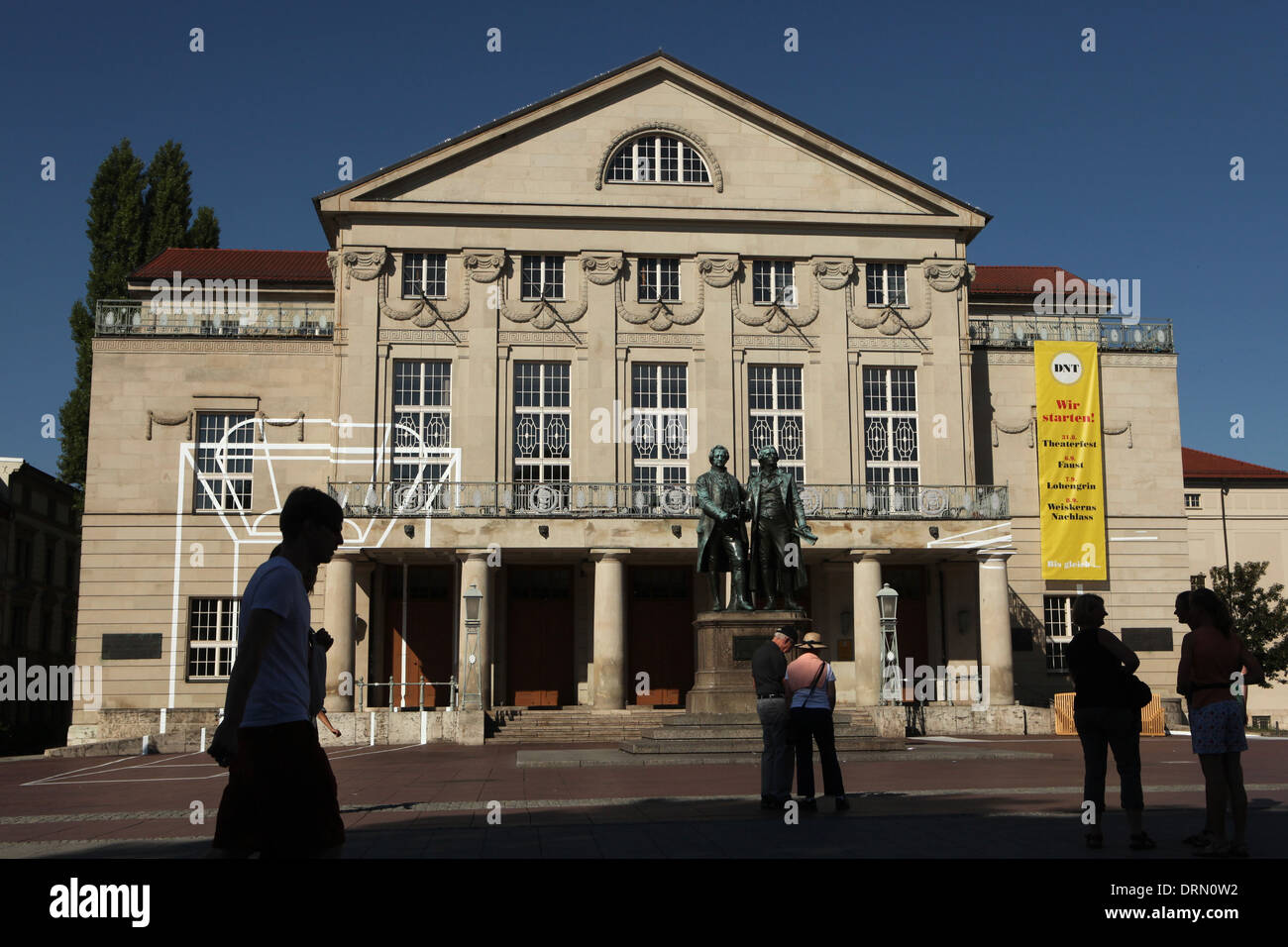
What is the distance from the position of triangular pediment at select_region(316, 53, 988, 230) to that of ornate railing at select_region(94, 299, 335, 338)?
16.0ft

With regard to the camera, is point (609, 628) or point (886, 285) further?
point (886, 285)

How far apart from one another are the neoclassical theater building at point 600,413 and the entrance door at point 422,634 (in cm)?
10

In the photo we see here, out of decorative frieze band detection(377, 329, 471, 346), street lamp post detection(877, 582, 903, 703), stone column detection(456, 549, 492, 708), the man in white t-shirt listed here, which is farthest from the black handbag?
decorative frieze band detection(377, 329, 471, 346)

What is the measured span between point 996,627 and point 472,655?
50.7 feet

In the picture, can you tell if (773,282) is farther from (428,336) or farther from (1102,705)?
(1102,705)

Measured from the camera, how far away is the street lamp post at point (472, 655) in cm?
3181

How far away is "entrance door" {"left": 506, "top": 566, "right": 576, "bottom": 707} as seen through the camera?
39.3 m

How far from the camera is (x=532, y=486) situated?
37.8m

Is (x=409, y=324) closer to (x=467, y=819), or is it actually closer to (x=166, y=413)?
(x=166, y=413)

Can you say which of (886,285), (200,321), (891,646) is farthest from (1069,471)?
(200,321)

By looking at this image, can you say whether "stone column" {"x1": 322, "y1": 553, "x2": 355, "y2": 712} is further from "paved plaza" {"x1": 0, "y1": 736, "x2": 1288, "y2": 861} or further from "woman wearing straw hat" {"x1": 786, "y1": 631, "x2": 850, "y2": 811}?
"woman wearing straw hat" {"x1": 786, "y1": 631, "x2": 850, "y2": 811}

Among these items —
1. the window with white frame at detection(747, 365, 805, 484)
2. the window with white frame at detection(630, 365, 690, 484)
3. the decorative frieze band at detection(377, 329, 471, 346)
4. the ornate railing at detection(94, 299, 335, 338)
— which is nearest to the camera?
the window with white frame at detection(630, 365, 690, 484)

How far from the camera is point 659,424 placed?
1572 inches

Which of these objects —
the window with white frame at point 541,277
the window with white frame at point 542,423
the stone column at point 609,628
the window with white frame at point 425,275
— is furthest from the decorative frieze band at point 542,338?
the stone column at point 609,628
